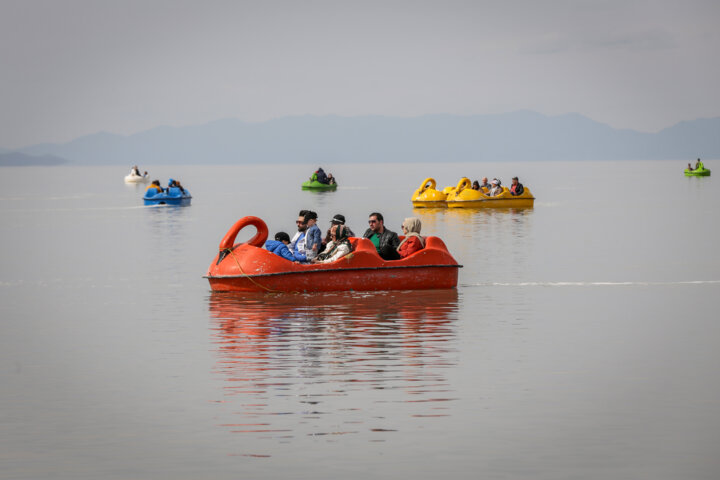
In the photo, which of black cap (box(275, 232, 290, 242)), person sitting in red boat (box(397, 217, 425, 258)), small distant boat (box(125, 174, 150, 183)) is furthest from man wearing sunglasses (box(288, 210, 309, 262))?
small distant boat (box(125, 174, 150, 183))

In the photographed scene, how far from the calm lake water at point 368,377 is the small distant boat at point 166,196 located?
121 ft

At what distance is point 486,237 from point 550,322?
64.0ft

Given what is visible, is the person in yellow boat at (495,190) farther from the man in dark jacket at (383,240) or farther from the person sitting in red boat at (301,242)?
the person sitting in red boat at (301,242)

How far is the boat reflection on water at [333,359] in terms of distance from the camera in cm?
1169

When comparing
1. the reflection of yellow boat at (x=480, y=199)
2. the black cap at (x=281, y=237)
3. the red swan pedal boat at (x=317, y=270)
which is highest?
the reflection of yellow boat at (x=480, y=199)

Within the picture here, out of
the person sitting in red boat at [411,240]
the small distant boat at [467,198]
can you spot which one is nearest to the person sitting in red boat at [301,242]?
the person sitting in red boat at [411,240]

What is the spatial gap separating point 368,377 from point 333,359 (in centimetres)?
131

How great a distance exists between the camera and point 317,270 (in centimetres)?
2117

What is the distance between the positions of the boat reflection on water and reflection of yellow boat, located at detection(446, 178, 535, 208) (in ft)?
108

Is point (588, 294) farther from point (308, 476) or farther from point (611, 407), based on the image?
point (308, 476)

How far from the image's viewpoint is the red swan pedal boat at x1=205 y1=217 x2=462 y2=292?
831 inches

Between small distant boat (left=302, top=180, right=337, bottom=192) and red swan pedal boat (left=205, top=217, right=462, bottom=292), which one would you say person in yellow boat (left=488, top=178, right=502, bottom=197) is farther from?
small distant boat (left=302, top=180, right=337, bottom=192)

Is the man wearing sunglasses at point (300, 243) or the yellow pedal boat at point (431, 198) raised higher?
the yellow pedal boat at point (431, 198)

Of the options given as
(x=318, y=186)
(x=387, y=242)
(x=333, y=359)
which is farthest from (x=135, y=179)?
(x=333, y=359)
